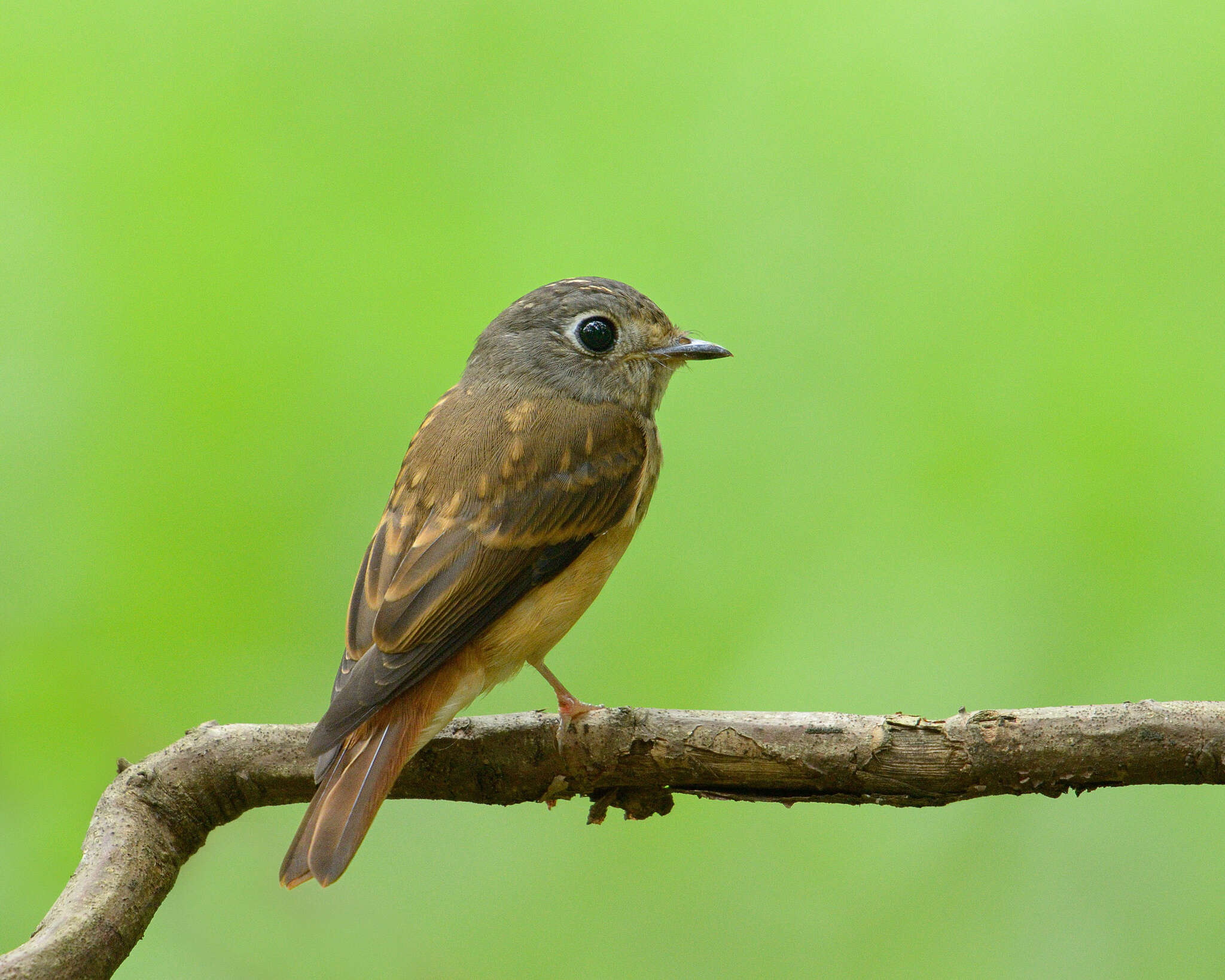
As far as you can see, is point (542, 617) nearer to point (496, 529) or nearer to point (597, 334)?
point (496, 529)

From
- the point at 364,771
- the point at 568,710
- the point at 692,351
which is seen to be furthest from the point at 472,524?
the point at 692,351

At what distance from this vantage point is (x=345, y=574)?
464cm

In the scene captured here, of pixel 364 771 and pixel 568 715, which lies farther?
pixel 568 715

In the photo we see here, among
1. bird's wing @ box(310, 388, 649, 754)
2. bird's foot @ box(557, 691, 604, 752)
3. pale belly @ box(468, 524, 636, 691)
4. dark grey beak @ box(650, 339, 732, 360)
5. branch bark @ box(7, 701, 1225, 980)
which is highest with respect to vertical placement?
dark grey beak @ box(650, 339, 732, 360)

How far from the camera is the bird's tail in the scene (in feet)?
9.75

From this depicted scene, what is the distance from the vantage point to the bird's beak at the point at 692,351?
421cm

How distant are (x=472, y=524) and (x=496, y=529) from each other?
2.9 inches

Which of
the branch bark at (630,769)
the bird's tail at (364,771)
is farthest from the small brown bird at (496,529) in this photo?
the branch bark at (630,769)

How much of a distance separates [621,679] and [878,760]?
1637 mm

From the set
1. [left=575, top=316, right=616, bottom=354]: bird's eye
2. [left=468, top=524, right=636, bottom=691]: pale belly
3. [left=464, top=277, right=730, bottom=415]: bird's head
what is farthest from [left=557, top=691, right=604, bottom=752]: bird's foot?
[left=575, top=316, right=616, bottom=354]: bird's eye

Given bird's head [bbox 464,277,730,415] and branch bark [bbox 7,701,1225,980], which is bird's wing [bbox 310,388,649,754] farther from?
branch bark [bbox 7,701,1225,980]

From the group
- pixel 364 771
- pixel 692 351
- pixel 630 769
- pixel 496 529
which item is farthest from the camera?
pixel 692 351

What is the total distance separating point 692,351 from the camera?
421cm

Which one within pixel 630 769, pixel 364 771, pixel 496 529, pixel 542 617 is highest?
pixel 496 529
